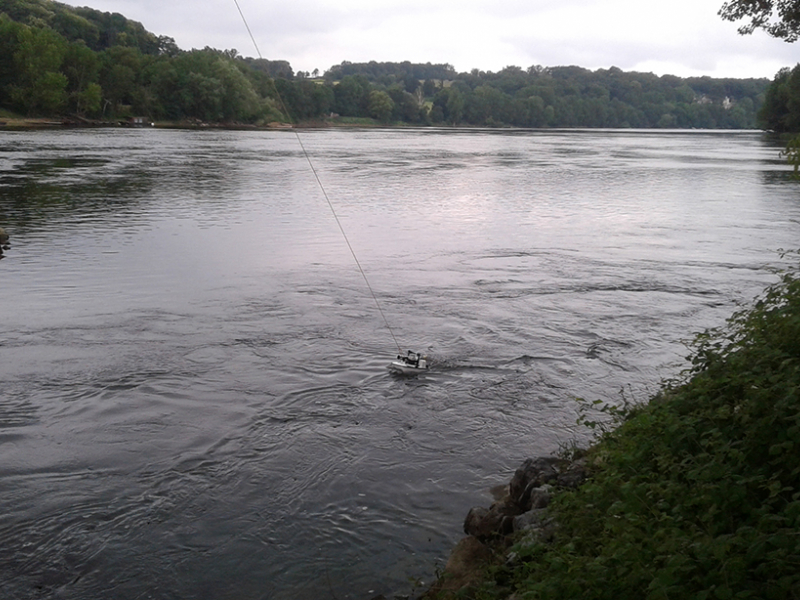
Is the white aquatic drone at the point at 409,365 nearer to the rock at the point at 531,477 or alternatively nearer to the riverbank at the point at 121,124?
the rock at the point at 531,477

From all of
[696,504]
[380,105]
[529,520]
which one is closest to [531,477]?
[529,520]

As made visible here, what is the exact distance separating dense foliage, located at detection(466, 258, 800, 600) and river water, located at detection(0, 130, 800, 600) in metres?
1.55

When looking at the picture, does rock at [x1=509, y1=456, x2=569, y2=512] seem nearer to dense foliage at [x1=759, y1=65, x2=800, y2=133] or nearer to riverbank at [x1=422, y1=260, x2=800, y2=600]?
riverbank at [x1=422, y1=260, x2=800, y2=600]

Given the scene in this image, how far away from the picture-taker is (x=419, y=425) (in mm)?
8898

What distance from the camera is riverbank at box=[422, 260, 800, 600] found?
3896 millimetres

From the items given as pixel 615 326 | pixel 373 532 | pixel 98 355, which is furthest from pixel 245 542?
pixel 615 326

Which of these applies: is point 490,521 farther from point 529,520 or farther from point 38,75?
point 38,75

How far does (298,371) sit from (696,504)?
265 inches

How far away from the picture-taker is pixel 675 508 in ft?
15.1

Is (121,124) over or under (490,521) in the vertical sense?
over

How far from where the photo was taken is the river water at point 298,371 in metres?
6.45

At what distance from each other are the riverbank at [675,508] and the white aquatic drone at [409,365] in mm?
3708

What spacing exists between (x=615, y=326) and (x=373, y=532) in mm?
7524

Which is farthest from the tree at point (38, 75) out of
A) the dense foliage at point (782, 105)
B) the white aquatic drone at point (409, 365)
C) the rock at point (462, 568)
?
the rock at point (462, 568)
